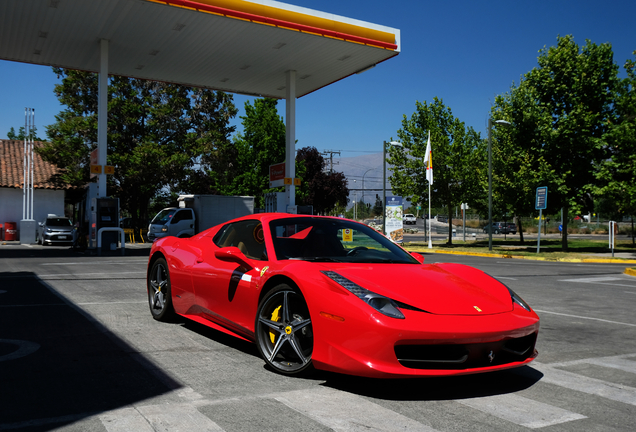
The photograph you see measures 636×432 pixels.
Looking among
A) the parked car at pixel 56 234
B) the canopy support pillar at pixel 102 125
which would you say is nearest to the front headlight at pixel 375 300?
the canopy support pillar at pixel 102 125

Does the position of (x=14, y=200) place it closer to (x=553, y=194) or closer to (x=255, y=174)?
(x=255, y=174)

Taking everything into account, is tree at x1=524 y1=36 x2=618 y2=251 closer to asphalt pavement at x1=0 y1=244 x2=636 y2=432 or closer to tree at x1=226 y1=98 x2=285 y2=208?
tree at x1=226 y1=98 x2=285 y2=208

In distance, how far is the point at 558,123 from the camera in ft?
92.1

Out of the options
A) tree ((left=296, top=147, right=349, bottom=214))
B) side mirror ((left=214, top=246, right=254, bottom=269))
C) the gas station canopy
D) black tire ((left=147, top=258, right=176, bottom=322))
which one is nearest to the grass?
the gas station canopy

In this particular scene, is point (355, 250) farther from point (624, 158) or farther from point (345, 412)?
point (624, 158)

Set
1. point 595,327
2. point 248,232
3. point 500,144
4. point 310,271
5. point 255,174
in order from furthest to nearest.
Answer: point 255,174 < point 500,144 < point 595,327 < point 248,232 < point 310,271

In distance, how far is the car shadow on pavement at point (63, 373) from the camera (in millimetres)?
3221

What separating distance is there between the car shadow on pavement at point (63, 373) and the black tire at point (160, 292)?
0.67 meters

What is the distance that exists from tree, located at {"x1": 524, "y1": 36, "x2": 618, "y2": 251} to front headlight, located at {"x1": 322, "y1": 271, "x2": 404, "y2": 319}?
26.5m

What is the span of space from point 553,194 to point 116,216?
21774mm

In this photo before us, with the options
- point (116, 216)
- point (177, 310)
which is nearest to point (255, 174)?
point (116, 216)

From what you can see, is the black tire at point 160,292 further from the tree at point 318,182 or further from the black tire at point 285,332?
the tree at point 318,182

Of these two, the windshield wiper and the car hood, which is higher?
the windshield wiper

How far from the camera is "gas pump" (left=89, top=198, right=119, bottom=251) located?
21.3 metres
